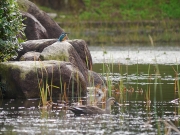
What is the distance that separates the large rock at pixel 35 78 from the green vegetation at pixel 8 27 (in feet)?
2.16

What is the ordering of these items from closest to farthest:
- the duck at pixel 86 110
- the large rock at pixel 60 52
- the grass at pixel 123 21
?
the duck at pixel 86 110 → the large rock at pixel 60 52 → the grass at pixel 123 21

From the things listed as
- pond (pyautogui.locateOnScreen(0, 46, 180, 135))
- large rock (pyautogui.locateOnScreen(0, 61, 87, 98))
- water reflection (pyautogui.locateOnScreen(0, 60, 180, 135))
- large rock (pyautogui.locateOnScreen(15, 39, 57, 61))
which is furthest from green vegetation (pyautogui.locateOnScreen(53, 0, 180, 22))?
water reflection (pyautogui.locateOnScreen(0, 60, 180, 135))

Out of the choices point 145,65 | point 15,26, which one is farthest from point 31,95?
point 145,65

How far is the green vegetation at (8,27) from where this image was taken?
706 inches

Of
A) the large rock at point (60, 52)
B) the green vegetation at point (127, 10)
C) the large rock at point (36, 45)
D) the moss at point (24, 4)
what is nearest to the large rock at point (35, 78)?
the large rock at point (60, 52)

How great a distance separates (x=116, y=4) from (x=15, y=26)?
37.2 m

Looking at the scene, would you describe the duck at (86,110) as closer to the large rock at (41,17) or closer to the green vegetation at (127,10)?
the large rock at (41,17)

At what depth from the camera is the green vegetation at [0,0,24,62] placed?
17925 mm

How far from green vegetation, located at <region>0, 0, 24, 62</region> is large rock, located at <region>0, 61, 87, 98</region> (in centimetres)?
66

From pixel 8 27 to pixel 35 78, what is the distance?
1.68m

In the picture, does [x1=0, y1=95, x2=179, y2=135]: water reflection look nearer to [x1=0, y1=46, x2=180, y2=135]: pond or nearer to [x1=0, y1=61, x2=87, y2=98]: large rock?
[x1=0, y1=46, x2=180, y2=135]: pond

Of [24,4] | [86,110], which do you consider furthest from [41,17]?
[86,110]

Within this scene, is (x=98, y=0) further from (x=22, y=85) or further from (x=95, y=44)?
(x=22, y=85)

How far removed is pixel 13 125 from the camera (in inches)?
518
